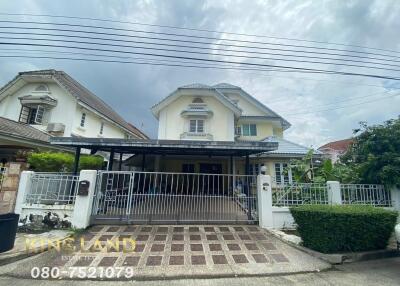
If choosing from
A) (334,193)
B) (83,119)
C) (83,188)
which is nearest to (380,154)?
(334,193)

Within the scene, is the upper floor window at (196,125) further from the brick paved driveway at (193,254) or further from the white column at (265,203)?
the brick paved driveway at (193,254)

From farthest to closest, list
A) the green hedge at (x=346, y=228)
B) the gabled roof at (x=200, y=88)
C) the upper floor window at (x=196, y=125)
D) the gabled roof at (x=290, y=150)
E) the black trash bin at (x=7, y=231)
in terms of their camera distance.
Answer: the upper floor window at (x=196, y=125) < the gabled roof at (x=200, y=88) < the gabled roof at (x=290, y=150) < the green hedge at (x=346, y=228) < the black trash bin at (x=7, y=231)

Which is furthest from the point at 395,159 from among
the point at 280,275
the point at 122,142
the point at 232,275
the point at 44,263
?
the point at 44,263

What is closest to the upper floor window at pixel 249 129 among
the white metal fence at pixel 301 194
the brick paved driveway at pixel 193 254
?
the white metal fence at pixel 301 194

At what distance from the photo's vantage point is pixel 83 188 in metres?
7.09

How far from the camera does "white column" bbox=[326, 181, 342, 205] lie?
771 cm

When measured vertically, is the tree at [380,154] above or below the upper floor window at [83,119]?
below

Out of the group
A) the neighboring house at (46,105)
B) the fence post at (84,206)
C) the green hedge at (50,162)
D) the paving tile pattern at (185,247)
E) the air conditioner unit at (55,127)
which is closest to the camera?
the paving tile pattern at (185,247)

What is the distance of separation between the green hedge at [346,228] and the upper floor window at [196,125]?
12443mm

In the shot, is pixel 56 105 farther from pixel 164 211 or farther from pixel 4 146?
pixel 164 211

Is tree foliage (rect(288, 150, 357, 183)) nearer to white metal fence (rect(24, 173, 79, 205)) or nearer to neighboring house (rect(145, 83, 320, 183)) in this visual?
neighboring house (rect(145, 83, 320, 183))

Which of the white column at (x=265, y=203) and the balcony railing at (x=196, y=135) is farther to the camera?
the balcony railing at (x=196, y=135)

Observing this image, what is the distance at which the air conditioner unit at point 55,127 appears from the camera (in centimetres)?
1601

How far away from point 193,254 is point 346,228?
399 centimetres
